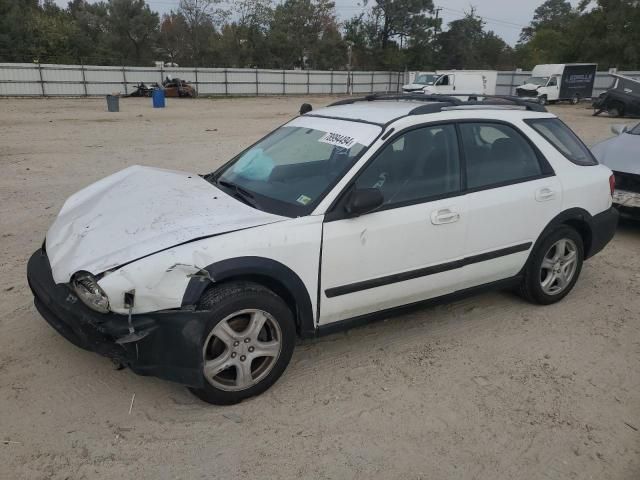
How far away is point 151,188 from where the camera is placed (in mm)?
3539

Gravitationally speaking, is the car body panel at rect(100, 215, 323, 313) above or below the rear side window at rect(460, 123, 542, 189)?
below

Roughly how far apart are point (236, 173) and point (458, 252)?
66.4 inches

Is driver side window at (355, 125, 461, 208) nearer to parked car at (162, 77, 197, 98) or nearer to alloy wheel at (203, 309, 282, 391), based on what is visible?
alloy wheel at (203, 309, 282, 391)

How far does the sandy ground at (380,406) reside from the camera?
2.53 m

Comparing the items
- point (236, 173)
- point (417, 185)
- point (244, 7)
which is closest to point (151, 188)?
point (236, 173)

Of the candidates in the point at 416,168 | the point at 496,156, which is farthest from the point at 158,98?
the point at 416,168

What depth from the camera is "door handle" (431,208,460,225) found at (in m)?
3.39

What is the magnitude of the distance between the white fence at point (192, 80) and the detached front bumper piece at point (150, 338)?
1258 inches

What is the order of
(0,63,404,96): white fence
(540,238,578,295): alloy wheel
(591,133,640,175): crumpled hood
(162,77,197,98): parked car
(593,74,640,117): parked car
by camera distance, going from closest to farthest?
(540,238,578,295): alloy wheel → (591,133,640,175): crumpled hood → (593,74,640,117): parked car → (0,63,404,96): white fence → (162,77,197,98): parked car

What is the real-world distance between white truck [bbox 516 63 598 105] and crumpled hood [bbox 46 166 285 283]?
3247 centimetres

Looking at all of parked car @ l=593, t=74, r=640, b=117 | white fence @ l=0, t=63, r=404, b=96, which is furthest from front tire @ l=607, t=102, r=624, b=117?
white fence @ l=0, t=63, r=404, b=96

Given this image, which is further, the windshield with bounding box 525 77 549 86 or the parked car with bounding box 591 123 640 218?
the windshield with bounding box 525 77 549 86

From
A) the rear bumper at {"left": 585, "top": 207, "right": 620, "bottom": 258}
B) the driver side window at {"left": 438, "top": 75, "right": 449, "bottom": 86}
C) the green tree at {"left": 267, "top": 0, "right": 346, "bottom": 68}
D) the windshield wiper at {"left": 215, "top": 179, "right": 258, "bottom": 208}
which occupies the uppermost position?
the green tree at {"left": 267, "top": 0, "right": 346, "bottom": 68}

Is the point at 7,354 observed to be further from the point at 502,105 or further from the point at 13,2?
the point at 13,2
